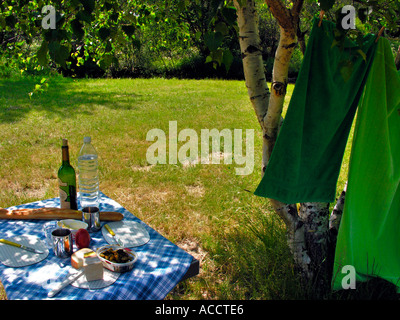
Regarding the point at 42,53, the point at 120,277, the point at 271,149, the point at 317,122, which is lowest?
the point at 120,277

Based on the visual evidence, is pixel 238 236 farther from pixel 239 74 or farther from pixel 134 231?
pixel 239 74

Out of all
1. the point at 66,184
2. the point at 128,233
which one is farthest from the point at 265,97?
the point at 66,184

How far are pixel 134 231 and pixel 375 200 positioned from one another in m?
1.35

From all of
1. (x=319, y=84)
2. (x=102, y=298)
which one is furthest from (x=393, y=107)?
(x=102, y=298)

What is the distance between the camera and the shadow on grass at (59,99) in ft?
27.1

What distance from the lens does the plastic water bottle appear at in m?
2.38

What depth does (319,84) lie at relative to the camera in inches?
79.1

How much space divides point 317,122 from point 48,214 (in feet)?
5.22

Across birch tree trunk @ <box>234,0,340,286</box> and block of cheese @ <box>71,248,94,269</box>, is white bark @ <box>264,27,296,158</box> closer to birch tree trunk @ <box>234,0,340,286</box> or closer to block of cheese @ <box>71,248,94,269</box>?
birch tree trunk @ <box>234,0,340,286</box>

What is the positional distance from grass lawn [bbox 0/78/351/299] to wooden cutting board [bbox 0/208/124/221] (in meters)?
0.97

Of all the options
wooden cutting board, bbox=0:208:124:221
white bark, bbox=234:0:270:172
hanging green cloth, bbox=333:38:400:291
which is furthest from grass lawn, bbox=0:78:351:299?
wooden cutting board, bbox=0:208:124:221

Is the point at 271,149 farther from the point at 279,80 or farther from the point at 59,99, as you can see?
the point at 59,99

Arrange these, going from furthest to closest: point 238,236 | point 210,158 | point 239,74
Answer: point 239,74 → point 210,158 → point 238,236

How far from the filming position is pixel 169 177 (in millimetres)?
5066
